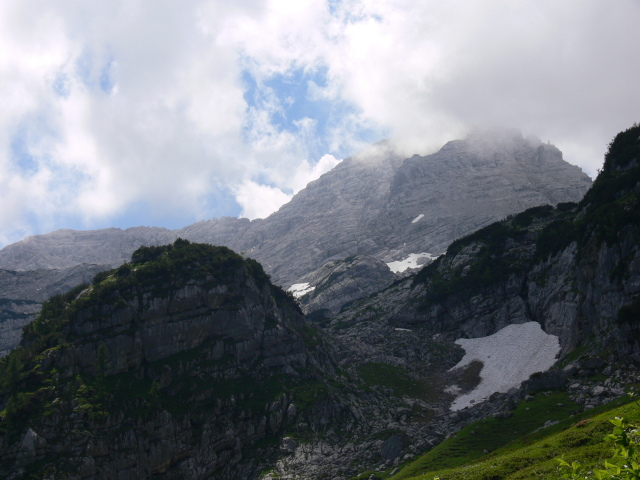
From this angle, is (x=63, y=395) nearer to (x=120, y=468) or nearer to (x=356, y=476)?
(x=120, y=468)

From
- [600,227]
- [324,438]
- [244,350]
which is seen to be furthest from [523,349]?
[244,350]

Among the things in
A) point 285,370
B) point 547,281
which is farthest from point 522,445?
point 547,281

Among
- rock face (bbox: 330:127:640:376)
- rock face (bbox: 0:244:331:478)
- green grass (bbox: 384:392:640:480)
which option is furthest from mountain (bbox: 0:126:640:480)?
green grass (bbox: 384:392:640:480)

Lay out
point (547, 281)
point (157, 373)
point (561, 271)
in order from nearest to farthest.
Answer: point (157, 373) → point (561, 271) → point (547, 281)

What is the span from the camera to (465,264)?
177125 millimetres

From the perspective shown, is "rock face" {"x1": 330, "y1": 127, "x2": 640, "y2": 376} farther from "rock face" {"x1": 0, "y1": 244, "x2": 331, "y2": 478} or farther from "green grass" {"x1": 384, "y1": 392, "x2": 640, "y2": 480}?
"rock face" {"x1": 0, "y1": 244, "x2": 331, "y2": 478}

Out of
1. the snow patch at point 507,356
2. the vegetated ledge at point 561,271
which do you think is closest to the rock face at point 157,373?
the snow patch at point 507,356

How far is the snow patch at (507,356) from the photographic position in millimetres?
118000

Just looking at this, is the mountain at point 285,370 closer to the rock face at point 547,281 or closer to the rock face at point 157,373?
the rock face at point 157,373

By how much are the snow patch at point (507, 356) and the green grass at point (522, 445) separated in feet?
83.3

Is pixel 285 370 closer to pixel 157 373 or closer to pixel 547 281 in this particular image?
pixel 157 373

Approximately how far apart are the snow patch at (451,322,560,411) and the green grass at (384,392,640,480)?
2540 centimetres

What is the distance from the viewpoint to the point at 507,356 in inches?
5153

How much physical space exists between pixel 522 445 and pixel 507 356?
63590mm
